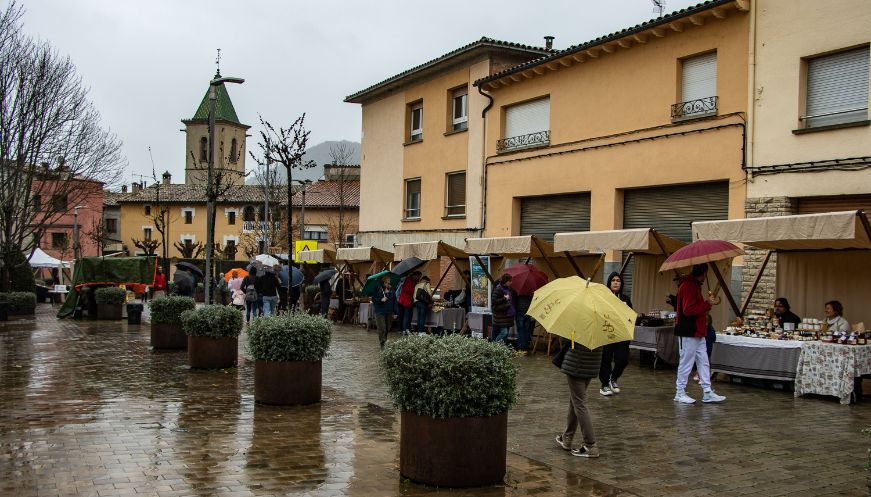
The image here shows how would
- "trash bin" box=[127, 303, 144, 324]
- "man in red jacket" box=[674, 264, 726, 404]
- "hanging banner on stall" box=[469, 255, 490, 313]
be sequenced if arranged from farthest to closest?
"trash bin" box=[127, 303, 144, 324], "hanging banner on stall" box=[469, 255, 490, 313], "man in red jacket" box=[674, 264, 726, 404]

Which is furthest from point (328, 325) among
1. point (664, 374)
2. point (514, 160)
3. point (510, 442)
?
point (514, 160)

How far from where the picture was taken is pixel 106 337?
64.5ft

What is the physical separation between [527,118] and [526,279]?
24.5 feet

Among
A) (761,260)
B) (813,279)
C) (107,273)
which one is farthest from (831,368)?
(107,273)

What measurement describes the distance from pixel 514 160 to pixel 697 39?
6.86m

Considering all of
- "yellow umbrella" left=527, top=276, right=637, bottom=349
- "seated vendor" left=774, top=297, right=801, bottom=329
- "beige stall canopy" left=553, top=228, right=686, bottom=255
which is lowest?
"seated vendor" left=774, top=297, right=801, bottom=329

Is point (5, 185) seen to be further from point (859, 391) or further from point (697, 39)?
point (859, 391)

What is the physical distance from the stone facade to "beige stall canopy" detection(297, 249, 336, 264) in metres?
15.6

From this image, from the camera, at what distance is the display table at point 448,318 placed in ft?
67.6

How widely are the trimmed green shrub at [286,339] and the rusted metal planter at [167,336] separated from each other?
6774 mm

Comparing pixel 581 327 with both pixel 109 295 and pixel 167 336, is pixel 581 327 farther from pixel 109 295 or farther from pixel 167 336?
pixel 109 295

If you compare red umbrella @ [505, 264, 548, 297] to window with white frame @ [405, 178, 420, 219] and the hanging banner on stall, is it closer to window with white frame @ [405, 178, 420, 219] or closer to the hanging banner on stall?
the hanging banner on stall

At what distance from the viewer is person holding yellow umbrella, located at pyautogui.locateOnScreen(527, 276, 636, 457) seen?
7.34 meters

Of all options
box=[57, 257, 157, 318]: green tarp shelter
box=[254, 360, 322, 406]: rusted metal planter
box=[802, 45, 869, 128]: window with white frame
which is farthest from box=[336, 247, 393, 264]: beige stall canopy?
box=[254, 360, 322, 406]: rusted metal planter
